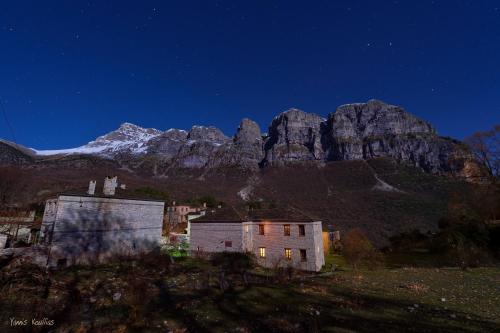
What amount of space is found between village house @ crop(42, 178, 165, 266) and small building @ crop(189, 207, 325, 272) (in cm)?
648

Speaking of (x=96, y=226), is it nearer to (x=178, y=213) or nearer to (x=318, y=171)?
(x=178, y=213)

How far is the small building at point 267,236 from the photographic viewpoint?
26.5 m

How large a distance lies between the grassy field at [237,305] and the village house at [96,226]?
431 centimetres

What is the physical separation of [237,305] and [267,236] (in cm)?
1866

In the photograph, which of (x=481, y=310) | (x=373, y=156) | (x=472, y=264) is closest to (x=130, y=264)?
(x=481, y=310)

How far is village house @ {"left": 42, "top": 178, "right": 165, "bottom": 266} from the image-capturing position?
2144cm

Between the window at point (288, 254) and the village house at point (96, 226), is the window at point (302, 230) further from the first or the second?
the village house at point (96, 226)

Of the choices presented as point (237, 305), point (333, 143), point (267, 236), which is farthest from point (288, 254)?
point (333, 143)

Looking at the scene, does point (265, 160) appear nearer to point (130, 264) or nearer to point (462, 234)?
point (462, 234)

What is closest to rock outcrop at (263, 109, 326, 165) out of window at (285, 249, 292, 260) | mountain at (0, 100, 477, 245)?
mountain at (0, 100, 477, 245)

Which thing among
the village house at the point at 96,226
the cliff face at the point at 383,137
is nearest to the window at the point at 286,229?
the village house at the point at 96,226

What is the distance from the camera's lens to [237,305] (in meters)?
10.6

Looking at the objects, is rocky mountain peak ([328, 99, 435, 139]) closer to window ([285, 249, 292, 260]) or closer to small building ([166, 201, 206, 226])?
small building ([166, 201, 206, 226])

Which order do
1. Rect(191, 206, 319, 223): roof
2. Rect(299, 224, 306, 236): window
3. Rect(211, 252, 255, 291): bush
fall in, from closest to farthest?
Rect(211, 252, 255, 291): bush → Rect(299, 224, 306, 236): window → Rect(191, 206, 319, 223): roof
